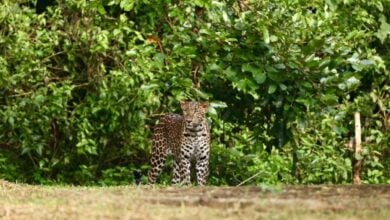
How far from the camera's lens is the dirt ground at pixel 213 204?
5973mm

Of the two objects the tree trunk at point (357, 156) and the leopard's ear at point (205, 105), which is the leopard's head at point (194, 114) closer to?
the leopard's ear at point (205, 105)

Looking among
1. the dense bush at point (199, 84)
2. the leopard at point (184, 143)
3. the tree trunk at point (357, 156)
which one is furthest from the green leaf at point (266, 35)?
the tree trunk at point (357, 156)

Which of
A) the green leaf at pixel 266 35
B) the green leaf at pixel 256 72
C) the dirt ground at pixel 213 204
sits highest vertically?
the green leaf at pixel 266 35

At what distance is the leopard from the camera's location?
12.4 m

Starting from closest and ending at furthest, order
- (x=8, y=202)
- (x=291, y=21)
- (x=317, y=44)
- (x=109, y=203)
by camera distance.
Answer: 1. (x=109, y=203)
2. (x=8, y=202)
3. (x=317, y=44)
4. (x=291, y=21)

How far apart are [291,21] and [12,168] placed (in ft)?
17.9

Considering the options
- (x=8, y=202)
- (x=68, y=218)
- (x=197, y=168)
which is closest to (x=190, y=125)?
(x=197, y=168)

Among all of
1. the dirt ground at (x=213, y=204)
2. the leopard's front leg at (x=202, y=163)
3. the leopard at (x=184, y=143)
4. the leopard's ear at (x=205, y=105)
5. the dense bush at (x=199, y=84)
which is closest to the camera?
the dirt ground at (x=213, y=204)

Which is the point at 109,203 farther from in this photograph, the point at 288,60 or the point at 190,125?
the point at 190,125

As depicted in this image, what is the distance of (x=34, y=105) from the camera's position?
13414 mm

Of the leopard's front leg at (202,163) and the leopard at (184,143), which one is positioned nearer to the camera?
the leopard at (184,143)

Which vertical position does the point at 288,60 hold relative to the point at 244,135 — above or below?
above

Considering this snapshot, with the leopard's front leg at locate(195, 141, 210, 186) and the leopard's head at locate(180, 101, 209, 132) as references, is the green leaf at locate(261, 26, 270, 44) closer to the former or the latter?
the leopard's head at locate(180, 101, 209, 132)

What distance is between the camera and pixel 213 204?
21.2ft
